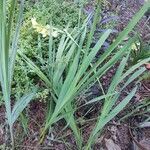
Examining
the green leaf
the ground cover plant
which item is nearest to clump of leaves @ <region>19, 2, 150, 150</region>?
the ground cover plant

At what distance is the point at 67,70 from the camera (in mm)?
1959

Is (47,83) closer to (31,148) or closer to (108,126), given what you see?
(31,148)

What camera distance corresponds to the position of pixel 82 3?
2395 mm

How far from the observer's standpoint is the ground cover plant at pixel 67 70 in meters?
1.48

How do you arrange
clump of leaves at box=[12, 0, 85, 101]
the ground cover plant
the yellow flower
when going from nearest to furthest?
the ground cover plant < clump of leaves at box=[12, 0, 85, 101] < the yellow flower

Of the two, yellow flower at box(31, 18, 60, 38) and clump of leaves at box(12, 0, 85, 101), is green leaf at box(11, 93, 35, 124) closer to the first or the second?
clump of leaves at box(12, 0, 85, 101)

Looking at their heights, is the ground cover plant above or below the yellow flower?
below

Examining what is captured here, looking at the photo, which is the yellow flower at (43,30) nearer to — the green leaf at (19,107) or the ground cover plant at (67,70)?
the ground cover plant at (67,70)

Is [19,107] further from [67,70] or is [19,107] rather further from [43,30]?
[43,30]

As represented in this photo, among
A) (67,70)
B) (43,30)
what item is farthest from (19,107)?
(43,30)

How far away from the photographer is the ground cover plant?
148 centimetres

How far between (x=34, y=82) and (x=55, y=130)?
0.31m

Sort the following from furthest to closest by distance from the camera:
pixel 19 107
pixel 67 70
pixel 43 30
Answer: pixel 43 30
pixel 67 70
pixel 19 107

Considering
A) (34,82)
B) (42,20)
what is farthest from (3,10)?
(42,20)
